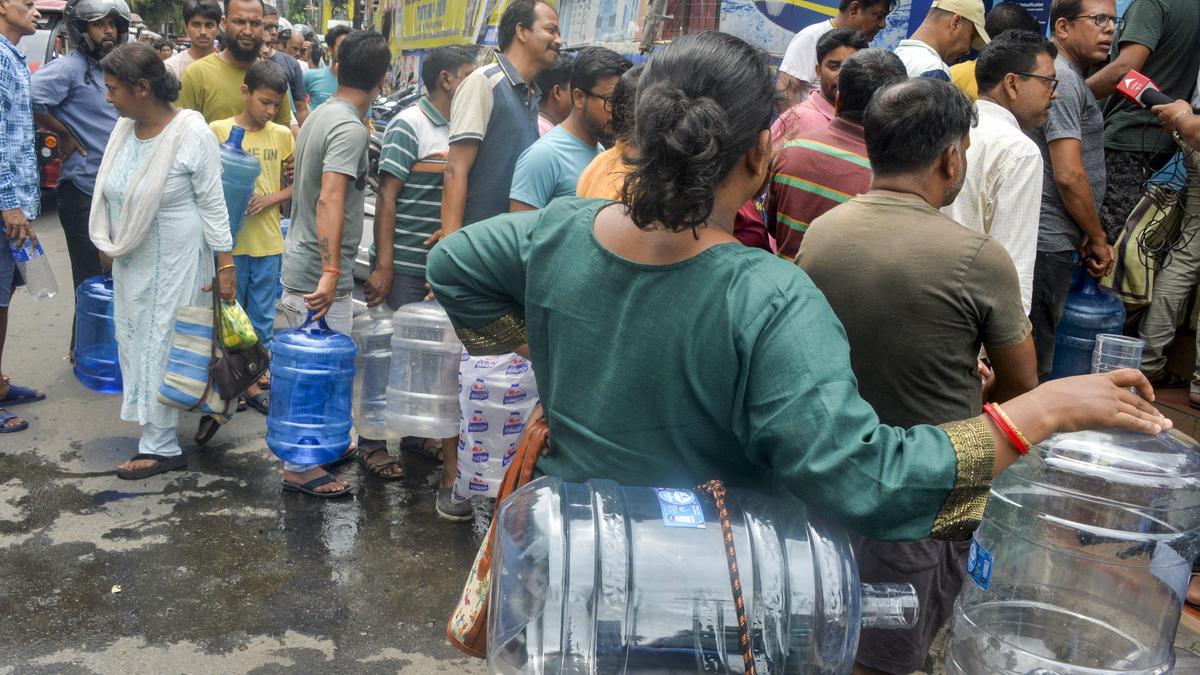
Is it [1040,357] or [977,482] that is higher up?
[977,482]

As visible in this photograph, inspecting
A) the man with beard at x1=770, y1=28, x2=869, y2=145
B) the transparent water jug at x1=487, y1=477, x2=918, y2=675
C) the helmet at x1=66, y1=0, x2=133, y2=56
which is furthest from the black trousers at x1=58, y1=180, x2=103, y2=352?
the transparent water jug at x1=487, y1=477, x2=918, y2=675

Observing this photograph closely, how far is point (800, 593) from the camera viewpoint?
155 cm

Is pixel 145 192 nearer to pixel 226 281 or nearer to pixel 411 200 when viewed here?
pixel 226 281

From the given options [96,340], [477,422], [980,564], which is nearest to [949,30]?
[477,422]

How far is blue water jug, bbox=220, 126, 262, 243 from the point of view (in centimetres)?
514

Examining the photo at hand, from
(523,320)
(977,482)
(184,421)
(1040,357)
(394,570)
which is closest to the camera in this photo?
(977,482)

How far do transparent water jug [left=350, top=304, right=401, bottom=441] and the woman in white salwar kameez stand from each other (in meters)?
0.66

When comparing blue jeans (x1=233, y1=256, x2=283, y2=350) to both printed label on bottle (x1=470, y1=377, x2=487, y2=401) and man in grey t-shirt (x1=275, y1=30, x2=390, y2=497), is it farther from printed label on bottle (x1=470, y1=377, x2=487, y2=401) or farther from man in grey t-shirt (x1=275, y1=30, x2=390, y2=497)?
printed label on bottle (x1=470, y1=377, x2=487, y2=401)

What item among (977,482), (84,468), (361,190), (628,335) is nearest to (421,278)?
(361,190)

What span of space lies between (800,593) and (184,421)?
4.74 m

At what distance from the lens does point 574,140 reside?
400 cm

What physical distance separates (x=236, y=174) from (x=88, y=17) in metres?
1.49

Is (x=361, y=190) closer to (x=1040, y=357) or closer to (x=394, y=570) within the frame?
(x=394, y=570)

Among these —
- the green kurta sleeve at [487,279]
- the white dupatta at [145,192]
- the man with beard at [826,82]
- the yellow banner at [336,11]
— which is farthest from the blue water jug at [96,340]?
the yellow banner at [336,11]
